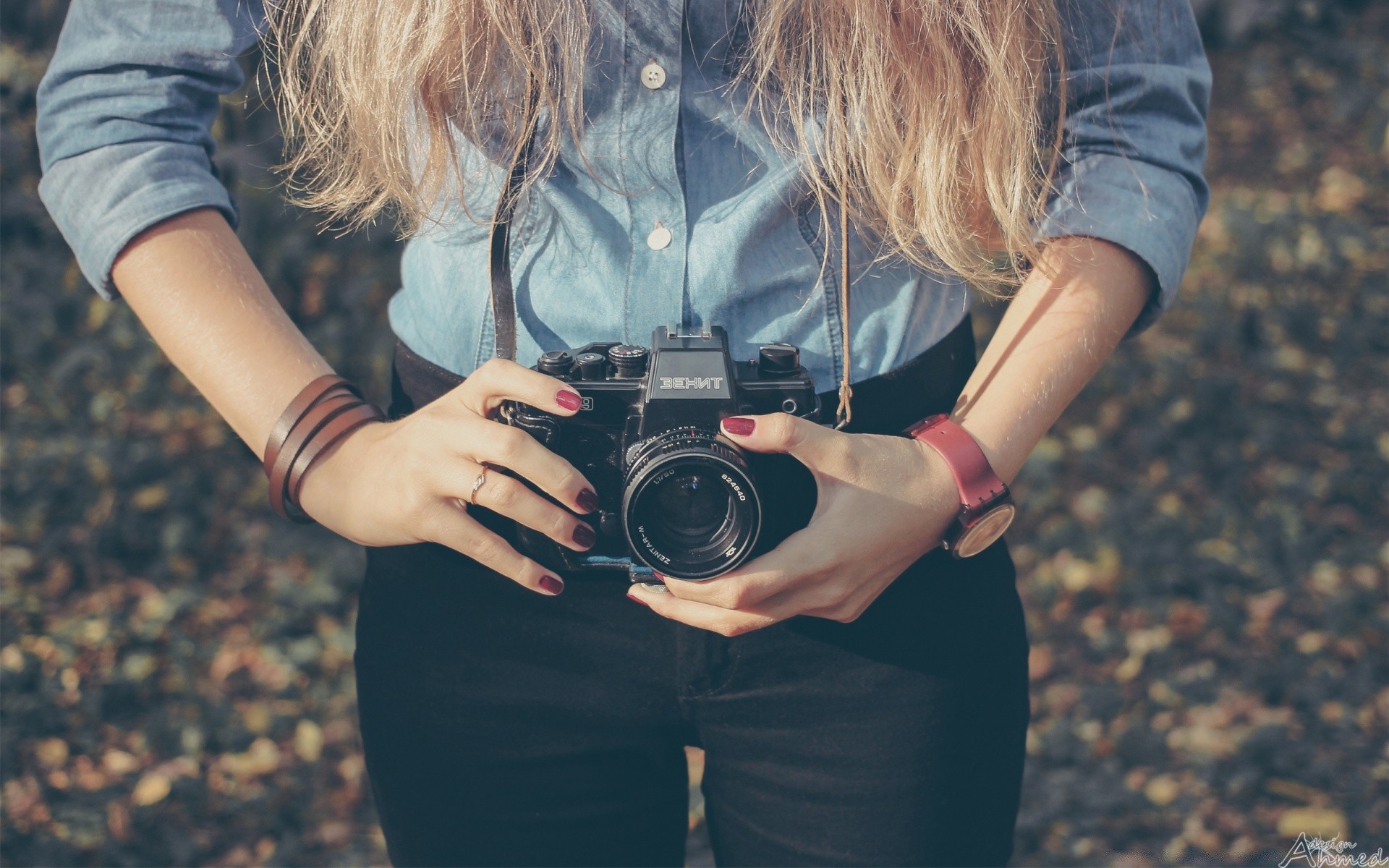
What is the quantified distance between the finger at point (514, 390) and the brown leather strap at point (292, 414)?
154 millimetres

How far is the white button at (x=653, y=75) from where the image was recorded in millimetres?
862

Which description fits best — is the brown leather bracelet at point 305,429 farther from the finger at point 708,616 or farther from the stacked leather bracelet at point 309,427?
the finger at point 708,616

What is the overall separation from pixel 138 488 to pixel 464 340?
2258mm

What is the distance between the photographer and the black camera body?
835 millimetres

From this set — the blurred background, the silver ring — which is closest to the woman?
the silver ring

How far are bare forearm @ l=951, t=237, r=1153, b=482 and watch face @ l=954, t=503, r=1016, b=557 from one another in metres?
0.04

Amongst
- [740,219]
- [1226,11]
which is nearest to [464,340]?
[740,219]

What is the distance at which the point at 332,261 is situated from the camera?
315 centimetres

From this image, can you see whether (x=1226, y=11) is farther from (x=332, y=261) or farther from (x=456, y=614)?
(x=456, y=614)

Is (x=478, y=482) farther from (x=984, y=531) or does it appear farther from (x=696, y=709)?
(x=984, y=531)

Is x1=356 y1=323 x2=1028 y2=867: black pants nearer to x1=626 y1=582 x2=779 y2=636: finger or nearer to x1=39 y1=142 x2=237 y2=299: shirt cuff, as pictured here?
x1=626 y1=582 x2=779 y2=636: finger
